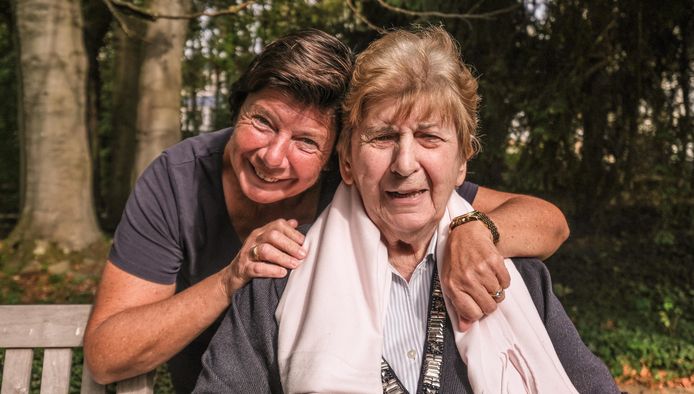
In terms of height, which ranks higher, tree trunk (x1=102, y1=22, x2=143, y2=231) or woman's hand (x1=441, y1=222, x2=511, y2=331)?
woman's hand (x1=441, y1=222, x2=511, y2=331)

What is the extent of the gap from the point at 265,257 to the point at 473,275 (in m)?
0.66

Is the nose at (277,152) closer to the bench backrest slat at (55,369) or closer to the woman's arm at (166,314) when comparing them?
the woman's arm at (166,314)

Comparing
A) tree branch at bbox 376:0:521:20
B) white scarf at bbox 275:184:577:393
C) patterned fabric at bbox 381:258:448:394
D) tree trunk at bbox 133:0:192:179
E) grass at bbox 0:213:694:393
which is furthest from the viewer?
tree trunk at bbox 133:0:192:179

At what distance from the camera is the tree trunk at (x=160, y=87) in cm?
598

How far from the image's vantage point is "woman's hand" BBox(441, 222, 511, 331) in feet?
6.46

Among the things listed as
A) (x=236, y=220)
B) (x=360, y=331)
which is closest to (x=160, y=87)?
(x=236, y=220)

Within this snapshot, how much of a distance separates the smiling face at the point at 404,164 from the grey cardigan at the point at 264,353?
15.7 inches

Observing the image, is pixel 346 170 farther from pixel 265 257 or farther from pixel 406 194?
pixel 265 257

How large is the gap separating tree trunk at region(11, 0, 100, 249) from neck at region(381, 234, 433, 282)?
457cm

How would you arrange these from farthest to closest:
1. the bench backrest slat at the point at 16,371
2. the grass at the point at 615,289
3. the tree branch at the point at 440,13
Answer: the grass at the point at 615,289 < the tree branch at the point at 440,13 < the bench backrest slat at the point at 16,371

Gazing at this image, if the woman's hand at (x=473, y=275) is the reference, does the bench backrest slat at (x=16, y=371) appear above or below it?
below

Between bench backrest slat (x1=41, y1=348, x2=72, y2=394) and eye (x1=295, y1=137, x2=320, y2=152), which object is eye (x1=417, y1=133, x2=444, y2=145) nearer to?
eye (x1=295, y1=137, x2=320, y2=152)

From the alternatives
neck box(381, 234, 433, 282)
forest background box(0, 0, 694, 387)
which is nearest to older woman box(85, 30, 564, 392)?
neck box(381, 234, 433, 282)

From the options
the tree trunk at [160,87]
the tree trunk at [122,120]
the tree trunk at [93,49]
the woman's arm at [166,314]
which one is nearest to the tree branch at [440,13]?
the tree trunk at [160,87]
